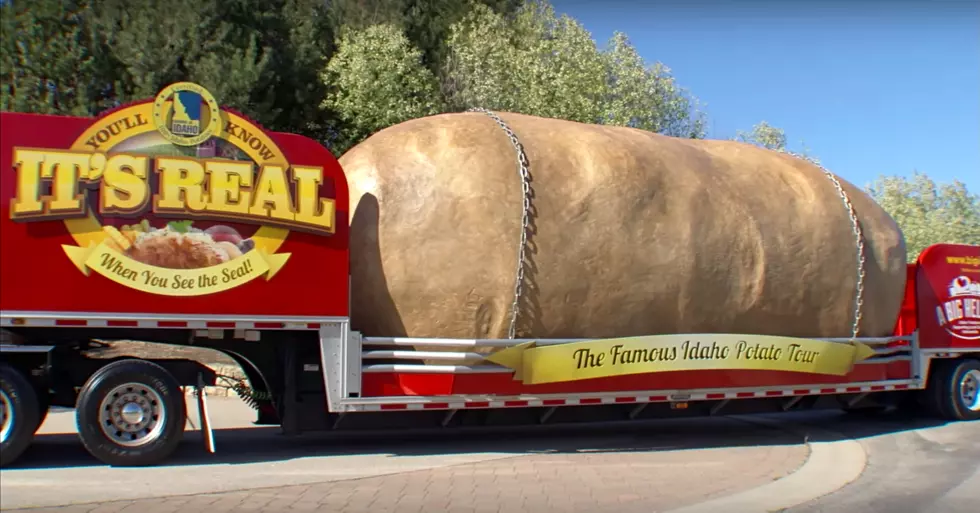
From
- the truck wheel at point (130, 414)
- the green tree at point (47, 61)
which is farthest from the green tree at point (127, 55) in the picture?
the truck wheel at point (130, 414)

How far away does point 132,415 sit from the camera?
27.3 feet

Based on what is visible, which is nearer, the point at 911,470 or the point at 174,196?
the point at 174,196

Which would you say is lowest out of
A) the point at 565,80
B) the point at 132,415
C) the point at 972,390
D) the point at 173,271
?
the point at 972,390

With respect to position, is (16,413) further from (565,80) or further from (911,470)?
(565,80)

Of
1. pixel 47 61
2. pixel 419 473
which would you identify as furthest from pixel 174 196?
pixel 47 61

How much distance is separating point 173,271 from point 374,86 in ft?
47.2

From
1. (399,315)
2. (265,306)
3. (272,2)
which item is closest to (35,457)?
(265,306)

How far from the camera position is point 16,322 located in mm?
7812

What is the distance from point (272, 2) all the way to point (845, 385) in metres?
19.2

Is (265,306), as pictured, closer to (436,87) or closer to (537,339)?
(537,339)

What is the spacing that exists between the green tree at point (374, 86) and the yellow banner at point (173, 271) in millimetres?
13179

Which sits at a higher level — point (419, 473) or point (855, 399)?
point (855, 399)

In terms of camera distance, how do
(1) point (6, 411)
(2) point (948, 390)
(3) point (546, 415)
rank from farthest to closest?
(2) point (948, 390), (3) point (546, 415), (1) point (6, 411)

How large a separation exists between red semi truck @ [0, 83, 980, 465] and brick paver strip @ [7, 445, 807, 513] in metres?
0.80
